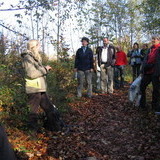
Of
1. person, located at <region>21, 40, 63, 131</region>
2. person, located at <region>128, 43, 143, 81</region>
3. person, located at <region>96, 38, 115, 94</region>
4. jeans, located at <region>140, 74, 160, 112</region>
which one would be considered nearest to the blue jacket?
person, located at <region>128, 43, 143, 81</region>

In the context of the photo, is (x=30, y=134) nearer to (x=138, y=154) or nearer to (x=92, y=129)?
(x=92, y=129)

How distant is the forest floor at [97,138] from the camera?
4.25 metres

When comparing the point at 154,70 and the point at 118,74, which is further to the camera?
the point at 118,74

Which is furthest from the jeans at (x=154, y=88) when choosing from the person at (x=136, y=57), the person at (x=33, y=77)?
the person at (x=136, y=57)

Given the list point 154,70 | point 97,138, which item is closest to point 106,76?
point 154,70

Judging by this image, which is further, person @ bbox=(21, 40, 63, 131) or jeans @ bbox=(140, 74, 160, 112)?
jeans @ bbox=(140, 74, 160, 112)

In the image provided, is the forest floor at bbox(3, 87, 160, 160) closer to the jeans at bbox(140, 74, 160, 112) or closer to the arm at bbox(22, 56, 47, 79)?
the jeans at bbox(140, 74, 160, 112)

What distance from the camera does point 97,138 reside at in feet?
16.8

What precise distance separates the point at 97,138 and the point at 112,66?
4685 millimetres

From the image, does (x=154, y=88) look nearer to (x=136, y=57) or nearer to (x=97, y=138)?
(x=97, y=138)

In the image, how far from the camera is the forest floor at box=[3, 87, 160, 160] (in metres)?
4.25

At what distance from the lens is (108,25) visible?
2375 cm

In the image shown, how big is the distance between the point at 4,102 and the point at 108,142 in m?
3.02

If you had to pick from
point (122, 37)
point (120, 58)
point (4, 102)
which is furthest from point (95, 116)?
point (122, 37)
